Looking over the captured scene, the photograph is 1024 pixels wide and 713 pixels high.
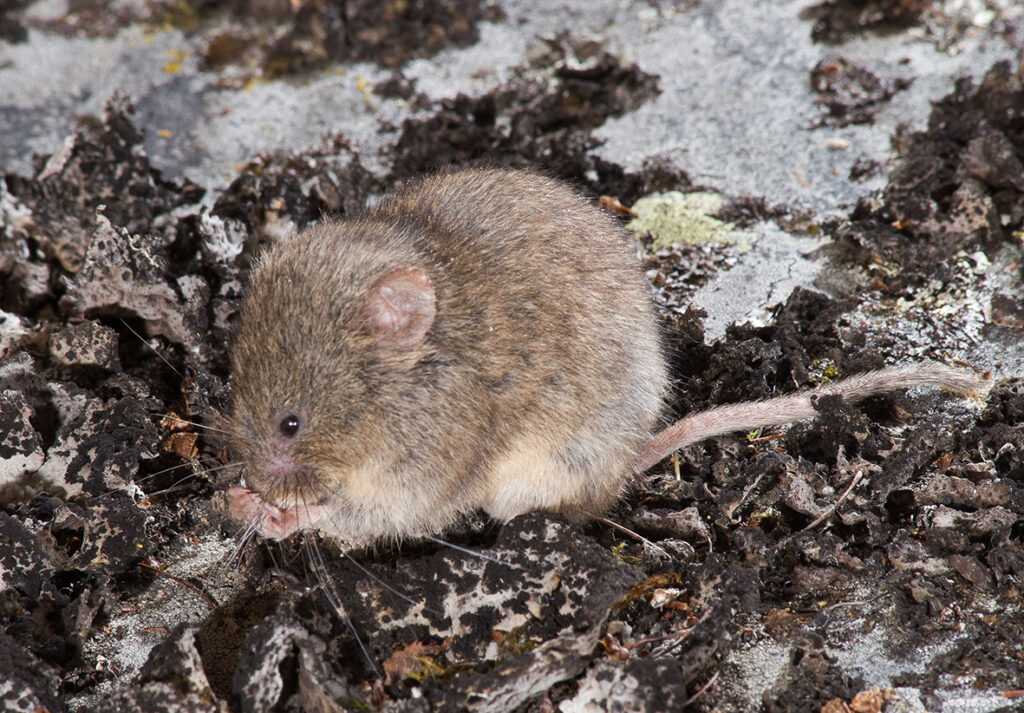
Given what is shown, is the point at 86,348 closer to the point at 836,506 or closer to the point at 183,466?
the point at 183,466

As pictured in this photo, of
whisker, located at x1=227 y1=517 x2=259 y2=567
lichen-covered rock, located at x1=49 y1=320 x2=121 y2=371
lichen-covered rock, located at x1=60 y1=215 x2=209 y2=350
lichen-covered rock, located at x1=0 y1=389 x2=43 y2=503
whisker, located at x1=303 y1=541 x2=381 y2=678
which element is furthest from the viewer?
lichen-covered rock, located at x1=60 y1=215 x2=209 y2=350

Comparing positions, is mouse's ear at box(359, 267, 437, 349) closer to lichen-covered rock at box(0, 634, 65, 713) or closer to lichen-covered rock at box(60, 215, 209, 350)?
lichen-covered rock at box(60, 215, 209, 350)

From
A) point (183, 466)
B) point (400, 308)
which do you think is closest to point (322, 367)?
point (400, 308)

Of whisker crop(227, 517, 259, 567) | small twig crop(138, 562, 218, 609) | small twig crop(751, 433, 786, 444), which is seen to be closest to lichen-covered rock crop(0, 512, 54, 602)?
small twig crop(138, 562, 218, 609)

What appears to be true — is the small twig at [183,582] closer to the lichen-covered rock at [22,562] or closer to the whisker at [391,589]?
the lichen-covered rock at [22,562]

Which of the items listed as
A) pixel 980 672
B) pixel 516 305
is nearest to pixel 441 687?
pixel 516 305

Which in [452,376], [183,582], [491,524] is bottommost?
[183,582]
